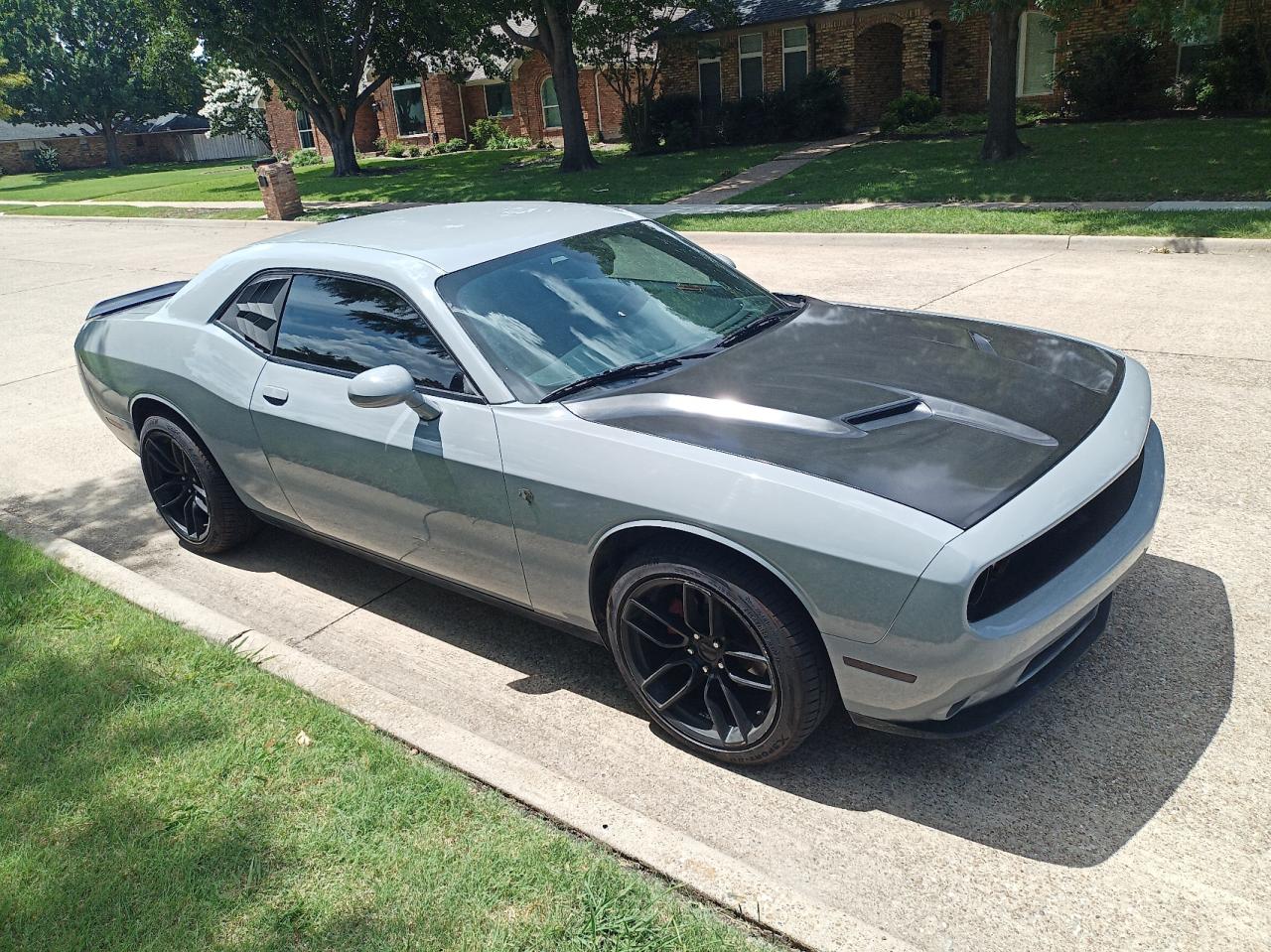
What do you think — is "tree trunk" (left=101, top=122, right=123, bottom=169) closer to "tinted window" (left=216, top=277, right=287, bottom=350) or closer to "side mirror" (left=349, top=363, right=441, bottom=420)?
"tinted window" (left=216, top=277, right=287, bottom=350)

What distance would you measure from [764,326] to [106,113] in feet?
203

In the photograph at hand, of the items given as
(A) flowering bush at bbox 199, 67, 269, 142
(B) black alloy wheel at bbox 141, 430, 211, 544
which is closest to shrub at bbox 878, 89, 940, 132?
(B) black alloy wheel at bbox 141, 430, 211, 544

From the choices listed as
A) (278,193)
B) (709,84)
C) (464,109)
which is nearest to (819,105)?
(709,84)

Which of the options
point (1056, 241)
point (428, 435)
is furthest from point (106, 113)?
point (428, 435)

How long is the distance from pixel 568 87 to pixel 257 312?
2120 cm

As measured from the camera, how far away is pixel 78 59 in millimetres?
53188

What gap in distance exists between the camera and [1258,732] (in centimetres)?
321

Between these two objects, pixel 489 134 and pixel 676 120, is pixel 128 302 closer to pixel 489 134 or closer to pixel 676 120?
pixel 676 120

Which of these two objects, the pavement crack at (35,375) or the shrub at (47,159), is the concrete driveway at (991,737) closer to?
the pavement crack at (35,375)

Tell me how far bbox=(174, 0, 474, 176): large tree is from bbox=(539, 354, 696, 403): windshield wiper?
2303cm

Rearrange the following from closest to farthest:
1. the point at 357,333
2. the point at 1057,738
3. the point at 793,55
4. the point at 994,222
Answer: the point at 1057,738 < the point at 357,333 < the point at 994,222 < the point at 793,55

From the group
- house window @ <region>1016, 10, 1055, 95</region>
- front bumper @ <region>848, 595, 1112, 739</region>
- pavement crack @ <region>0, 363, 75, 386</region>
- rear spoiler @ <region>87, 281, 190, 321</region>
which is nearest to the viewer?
front bumper @ <region>848, 595, 1112, 739</region>

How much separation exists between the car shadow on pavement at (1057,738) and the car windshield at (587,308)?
1247mm

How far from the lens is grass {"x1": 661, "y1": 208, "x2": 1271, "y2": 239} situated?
1078 centimetres
